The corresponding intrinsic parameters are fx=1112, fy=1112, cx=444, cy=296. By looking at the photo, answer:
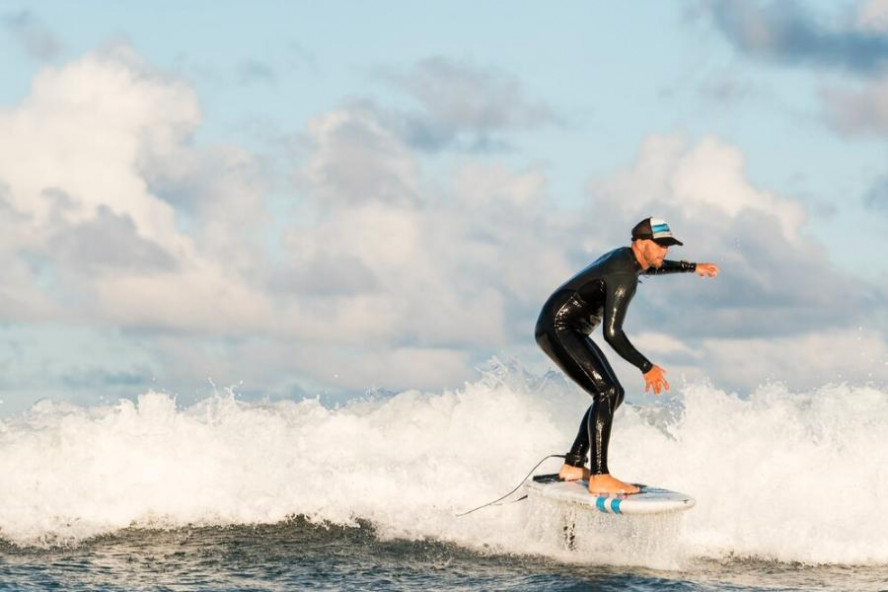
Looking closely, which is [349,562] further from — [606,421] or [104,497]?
[104,497]

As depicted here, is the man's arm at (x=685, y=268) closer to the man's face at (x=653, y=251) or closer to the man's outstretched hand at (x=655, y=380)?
the man's face at (x=653, y=251)

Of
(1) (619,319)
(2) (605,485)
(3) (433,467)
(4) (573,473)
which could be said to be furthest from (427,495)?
(1) (619,319)

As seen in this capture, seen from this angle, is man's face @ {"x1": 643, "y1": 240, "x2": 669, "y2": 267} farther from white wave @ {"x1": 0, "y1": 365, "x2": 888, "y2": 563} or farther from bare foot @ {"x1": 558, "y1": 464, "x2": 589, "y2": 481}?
white wave @ {"x1": 0, "y1": 365, "x2": 888, "y2": 563}

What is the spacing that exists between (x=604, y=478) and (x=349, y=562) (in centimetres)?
273

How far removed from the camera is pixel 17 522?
13008 mm

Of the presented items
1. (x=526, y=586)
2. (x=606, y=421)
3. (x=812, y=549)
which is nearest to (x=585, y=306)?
(x=606, y=421)

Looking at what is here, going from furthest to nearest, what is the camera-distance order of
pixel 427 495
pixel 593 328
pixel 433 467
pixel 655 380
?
1. pixel 433 467
2. pixel 427 495
3. pixel 593 328
4. pixel 655 380

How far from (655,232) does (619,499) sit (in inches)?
104

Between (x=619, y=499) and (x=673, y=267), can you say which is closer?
(x=619, y=499)

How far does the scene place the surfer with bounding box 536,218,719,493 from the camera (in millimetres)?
10836

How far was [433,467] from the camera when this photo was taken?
14344mm

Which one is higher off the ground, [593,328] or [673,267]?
[673,267]

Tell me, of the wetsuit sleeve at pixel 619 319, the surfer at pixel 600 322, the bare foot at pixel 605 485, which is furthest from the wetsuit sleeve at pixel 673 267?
the bare foot at pixel 605 485

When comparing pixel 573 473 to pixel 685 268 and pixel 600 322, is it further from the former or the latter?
pixel 685 268
